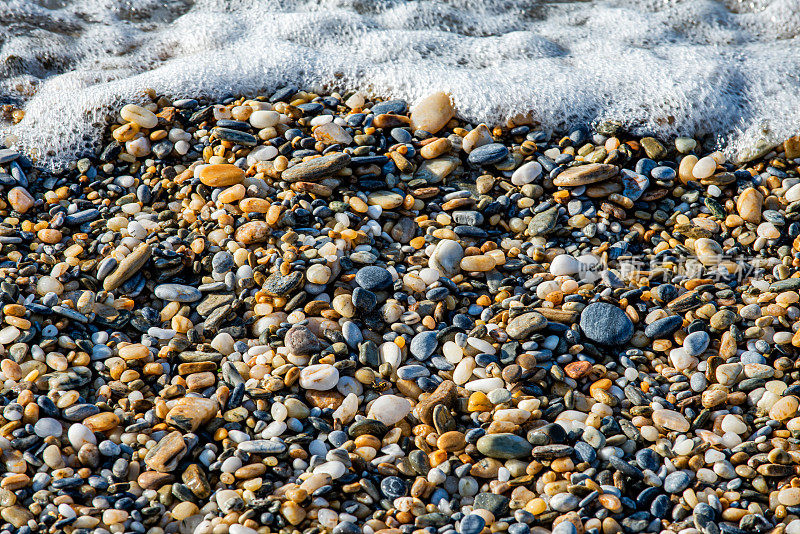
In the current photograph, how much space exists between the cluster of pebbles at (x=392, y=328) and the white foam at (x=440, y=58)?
0.20 meters

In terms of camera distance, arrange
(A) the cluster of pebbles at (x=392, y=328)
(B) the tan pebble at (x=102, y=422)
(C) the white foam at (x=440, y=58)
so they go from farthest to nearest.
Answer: (C) the white foam at (x=440, y=58) → (B) the tan pebble at (x=102, y=422) → (A) the cluster of pebbles at (x=392, y=328)

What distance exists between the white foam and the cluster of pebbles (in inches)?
7.7

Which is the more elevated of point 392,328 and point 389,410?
point 392,328

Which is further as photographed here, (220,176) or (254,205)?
(220,176)

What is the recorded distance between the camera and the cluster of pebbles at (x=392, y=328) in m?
2.14

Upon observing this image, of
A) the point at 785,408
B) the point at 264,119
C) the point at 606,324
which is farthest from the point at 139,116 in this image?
the point at 785,408

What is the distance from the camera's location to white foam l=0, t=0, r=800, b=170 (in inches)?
136

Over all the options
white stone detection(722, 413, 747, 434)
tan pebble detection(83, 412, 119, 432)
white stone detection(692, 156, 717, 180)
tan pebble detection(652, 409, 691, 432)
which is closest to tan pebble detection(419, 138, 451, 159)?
white stone detection(692, 156, 717, 180)

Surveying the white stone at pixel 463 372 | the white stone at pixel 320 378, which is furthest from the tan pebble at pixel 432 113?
the white stone at pixel 320 378

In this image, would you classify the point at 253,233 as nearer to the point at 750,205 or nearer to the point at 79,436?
the point at 79,436

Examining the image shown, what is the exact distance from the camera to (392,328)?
103 inches

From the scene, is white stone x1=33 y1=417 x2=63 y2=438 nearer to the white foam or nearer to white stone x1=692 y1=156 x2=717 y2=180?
the white foam

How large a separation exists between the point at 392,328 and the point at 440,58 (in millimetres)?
2097

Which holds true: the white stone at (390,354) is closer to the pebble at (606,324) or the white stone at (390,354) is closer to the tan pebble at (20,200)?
the pebble at (606,324)
